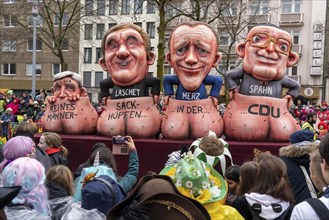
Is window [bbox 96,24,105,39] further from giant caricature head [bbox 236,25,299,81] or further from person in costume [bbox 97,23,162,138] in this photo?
giant caricature head [bbox 236,25,299,81]

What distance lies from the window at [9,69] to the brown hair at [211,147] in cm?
3655

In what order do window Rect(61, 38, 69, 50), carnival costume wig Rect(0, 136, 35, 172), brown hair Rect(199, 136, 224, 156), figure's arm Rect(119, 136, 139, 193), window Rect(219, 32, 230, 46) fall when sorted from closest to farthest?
1. carnival costume wig Rect(0, 136, 35, 172)
2. figure's arm Rect(119, 136, 139, 193)
3. brown hair Rect(199, 136, 224, 156)
4. window Rect(61, 38, 69, 50)
5. window Rect(219, 32, 230, 46)

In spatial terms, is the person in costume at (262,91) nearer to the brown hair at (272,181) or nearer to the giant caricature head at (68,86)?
the giant caricature head at (68,86)

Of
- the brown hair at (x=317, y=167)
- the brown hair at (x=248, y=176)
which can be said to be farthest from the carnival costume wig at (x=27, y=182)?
the brown hair at (x=317, y=167)

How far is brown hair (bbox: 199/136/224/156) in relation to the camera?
4.29m

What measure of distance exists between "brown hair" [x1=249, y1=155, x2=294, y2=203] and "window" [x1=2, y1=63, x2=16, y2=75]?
124 ft

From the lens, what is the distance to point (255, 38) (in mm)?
7168

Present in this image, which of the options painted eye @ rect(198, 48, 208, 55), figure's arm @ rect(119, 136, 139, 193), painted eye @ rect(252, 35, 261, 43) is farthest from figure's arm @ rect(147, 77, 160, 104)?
figure's arm @ rect(119, 136, 139, 193)

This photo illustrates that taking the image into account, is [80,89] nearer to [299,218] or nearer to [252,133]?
[252,133]

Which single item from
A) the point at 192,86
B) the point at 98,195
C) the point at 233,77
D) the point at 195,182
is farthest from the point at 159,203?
the point at 233,77

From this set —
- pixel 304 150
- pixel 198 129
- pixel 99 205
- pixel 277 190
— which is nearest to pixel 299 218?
pixel 277 190

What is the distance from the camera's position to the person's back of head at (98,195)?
2.93m

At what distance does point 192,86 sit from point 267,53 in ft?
4.08

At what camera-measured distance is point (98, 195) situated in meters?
2.93
